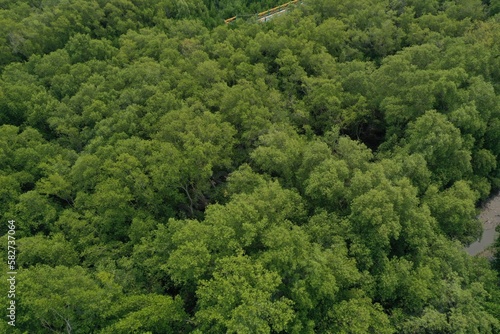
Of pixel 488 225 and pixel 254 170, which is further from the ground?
pixel 254 170

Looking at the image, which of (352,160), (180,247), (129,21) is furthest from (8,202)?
(129,21)

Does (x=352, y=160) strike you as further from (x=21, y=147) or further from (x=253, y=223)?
(x=21, y=147)

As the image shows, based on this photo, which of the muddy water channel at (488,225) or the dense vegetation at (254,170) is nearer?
the dense vegetation at (254,170)

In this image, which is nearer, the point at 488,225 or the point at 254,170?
the point at 254,170

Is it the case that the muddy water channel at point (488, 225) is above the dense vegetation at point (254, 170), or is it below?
below
